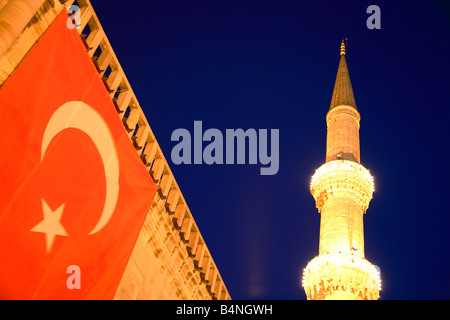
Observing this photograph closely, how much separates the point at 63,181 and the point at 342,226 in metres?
15.7

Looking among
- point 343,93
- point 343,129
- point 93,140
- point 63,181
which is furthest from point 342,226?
point 63,181

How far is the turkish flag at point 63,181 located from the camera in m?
7.35

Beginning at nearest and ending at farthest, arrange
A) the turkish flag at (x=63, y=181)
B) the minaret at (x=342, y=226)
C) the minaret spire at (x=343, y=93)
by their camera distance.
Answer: the turkish flag at (x=63, y=181)
the minaret at (x=342, y=226)
the minaret spire at (x=343, y=93)

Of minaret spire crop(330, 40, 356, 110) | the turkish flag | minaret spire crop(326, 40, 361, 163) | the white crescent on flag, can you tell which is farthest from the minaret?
the white crescent on flag

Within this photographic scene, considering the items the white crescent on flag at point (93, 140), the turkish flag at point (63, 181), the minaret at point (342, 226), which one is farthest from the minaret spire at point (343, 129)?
the white crescent on flag at point (93, 140)

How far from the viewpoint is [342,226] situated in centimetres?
2234

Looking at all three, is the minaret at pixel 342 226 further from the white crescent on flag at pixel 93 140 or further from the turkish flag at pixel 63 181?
the white crescent on flag at pixel 93 140

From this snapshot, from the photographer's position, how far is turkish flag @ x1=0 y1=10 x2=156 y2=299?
7352mm

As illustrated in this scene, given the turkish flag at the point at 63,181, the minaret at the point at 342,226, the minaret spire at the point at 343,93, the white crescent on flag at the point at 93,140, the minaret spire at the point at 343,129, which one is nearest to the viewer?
the turkish flag at the point at 63,181

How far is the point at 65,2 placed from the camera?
28.9 ft

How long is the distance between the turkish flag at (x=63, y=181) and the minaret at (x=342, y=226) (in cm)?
1271

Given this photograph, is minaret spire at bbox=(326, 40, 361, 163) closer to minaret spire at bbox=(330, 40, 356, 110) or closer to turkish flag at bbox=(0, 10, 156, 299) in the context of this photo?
minaret spire at bbox=(330, 40, 356, 110)

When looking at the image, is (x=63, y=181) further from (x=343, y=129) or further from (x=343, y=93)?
(x=343, y=93)
